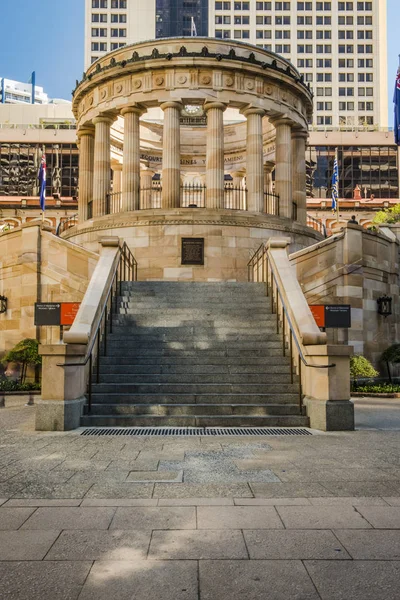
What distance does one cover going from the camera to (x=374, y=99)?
365 ft

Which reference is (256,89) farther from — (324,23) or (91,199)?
(324,23)

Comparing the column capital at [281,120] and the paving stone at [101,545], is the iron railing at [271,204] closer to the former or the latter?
the column capital at [281,120]

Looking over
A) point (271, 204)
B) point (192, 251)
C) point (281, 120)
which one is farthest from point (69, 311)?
point (271, 204)

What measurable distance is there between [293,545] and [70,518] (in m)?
2.13

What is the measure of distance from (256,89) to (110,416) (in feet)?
71.0

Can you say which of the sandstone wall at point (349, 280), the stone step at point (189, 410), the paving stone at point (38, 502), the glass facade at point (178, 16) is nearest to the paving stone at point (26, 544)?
the paving stone at point (38, 502)

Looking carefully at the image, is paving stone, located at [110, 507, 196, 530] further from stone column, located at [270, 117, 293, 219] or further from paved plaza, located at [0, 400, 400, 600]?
stone column, located at [270, 117, 293, 219]

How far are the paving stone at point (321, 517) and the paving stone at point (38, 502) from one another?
214 cm

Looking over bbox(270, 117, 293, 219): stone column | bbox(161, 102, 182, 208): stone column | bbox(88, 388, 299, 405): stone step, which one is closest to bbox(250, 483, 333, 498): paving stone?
bbox(88, 388, 299, 405): stone step

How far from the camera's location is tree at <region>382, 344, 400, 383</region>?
1964 cm

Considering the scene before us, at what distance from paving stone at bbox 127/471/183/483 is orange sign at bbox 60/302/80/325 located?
9.61 m

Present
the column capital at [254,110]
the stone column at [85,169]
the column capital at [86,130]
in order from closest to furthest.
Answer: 1. the column capital at [254,110]
2. the stone column at [85,169]
3. the column capital at [86,130]

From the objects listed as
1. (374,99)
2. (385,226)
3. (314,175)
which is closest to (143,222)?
(385,226)

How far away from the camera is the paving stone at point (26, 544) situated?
4402 mm
